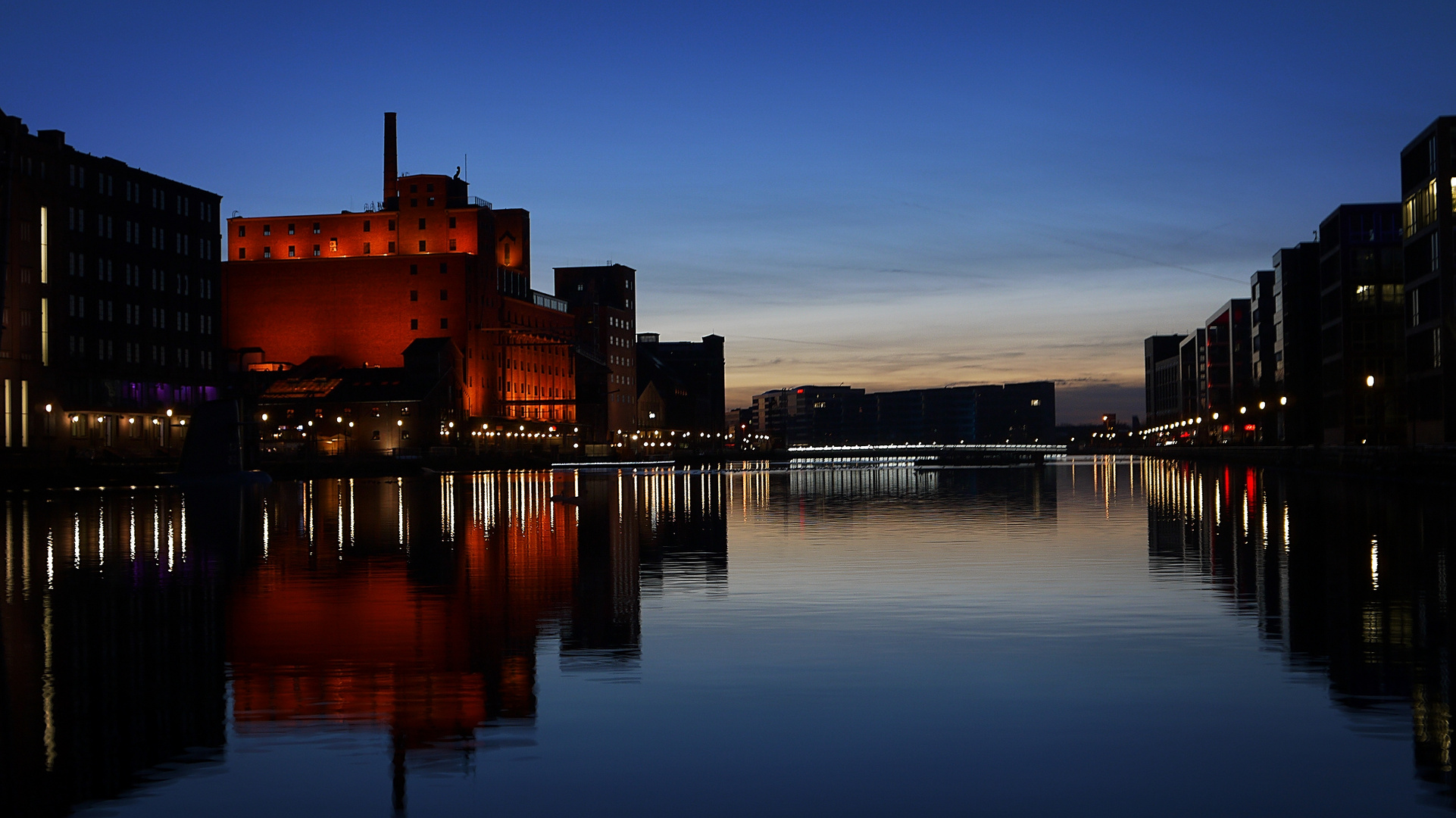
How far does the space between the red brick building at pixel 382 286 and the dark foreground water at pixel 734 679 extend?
508 feet

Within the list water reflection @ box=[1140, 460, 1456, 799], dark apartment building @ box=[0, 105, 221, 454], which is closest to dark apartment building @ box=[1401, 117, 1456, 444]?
water reflection @ box=[1140, 460, 1456, 799]

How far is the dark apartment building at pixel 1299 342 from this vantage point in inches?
5950

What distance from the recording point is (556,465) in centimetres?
17475

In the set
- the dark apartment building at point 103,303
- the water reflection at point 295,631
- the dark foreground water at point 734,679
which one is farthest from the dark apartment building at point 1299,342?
the dark foreground water at point 734,679

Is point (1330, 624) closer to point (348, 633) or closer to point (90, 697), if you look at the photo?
point (348, 633)

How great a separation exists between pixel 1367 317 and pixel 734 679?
123 m

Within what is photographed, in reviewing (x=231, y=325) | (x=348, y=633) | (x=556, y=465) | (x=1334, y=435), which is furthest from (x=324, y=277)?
(x=348, y=633)

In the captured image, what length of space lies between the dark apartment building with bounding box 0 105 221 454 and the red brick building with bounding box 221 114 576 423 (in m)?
43.8

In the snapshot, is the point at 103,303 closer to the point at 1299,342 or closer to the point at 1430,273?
the point at 1430,273

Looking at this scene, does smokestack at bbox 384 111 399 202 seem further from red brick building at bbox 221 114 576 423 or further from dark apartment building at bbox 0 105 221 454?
dark apartment building at bbox 0 105 221 454

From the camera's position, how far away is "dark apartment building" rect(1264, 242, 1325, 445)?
151m

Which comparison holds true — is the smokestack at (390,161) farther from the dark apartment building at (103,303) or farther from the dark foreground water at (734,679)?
the dark foreground water at (734,679)

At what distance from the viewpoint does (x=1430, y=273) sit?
92.7m

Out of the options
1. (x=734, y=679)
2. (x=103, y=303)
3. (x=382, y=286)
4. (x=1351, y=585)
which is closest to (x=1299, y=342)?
(x=382, y=286)
